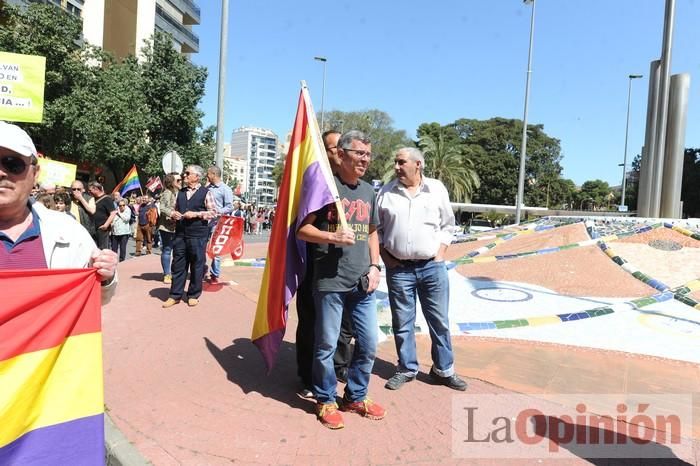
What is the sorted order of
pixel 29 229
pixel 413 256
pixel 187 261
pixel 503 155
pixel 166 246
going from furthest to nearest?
pixel 503 155 → pixel 166 246 → pixel 187 261 → pixel 413 256 → pixel 29 229

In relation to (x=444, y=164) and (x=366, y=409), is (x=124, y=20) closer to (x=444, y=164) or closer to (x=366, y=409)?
(x=444, y=164)

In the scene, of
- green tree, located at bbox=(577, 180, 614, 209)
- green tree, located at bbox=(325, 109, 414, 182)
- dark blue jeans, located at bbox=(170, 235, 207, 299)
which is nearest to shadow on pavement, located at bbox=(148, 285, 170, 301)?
dark blue jeans, located at bbox=(170, 235, 207, 299)

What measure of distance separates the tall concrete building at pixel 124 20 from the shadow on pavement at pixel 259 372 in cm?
3086

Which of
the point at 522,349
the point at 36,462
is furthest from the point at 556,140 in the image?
the point at 36,462

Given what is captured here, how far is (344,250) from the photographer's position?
3508mm

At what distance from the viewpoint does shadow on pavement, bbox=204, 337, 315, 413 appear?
398 cm

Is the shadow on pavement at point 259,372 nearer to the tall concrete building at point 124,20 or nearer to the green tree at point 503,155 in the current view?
the tall concrete building at point 124,20

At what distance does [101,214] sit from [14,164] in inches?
310

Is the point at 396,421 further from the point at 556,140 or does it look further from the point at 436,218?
the point at 556,140

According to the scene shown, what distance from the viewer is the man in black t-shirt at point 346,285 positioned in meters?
3.46

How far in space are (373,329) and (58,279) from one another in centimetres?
208

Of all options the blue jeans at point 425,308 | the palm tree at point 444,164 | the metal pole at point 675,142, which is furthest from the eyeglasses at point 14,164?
the palm tree at point 444,164

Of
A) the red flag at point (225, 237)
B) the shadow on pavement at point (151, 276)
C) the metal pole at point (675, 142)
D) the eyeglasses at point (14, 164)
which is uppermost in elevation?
the metal pole at point (675, 142)

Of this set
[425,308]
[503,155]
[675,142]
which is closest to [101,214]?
[425,308]
